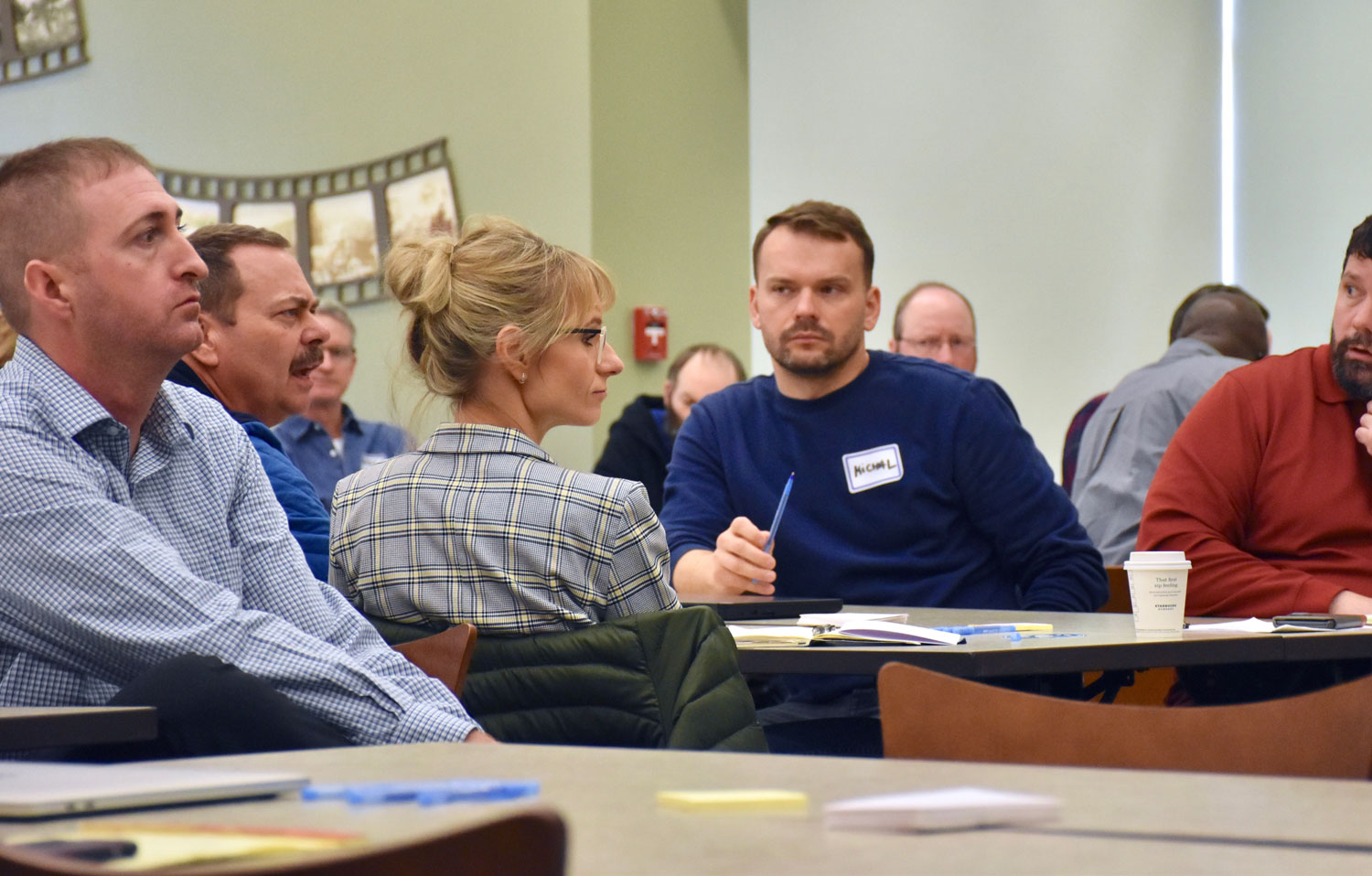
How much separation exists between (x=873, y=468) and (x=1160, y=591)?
3.15ft

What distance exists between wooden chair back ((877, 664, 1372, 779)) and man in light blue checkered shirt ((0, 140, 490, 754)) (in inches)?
21.3

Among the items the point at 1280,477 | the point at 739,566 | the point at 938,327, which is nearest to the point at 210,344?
the point at 739,566

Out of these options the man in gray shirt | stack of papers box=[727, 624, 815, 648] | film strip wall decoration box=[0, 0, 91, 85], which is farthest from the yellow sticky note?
film strip wall decoration box=[0, 0, 91, 85]

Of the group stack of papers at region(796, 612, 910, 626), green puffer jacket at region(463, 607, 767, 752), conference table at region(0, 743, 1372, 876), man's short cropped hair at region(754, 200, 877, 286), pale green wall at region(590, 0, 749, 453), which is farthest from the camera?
pale green wall at region(590, 0, 749, 453)

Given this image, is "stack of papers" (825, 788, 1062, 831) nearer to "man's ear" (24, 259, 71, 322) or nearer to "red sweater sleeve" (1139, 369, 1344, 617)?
"man's ear" (24, 259, 71, 322)

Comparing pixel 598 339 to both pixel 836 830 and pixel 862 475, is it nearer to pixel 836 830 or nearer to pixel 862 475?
pixel 862 475

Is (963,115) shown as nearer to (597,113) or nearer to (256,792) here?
(597,113)

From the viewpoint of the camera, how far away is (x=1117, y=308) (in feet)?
23.5

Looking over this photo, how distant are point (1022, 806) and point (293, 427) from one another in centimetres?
442

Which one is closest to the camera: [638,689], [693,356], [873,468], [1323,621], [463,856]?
[463,856]

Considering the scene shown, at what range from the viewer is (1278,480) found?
2666mm

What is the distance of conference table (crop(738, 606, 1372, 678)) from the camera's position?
5.98ft

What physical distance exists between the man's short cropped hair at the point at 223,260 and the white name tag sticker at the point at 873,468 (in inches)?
49.7

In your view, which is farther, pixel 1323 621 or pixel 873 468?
pixel 873 468
